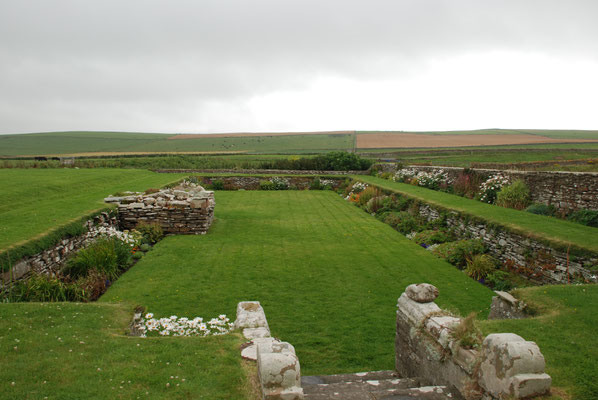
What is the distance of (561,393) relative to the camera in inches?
122

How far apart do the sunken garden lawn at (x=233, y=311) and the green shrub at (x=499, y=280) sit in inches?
12.7

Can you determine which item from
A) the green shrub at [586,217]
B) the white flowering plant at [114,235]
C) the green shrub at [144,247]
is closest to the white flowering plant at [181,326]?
the white flowering plant at [114,235]

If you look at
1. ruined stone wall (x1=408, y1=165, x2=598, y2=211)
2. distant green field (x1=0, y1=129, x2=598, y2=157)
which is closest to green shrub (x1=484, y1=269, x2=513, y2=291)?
ruined stone wall (x1=408, y1=165, x2=598, y2=211)

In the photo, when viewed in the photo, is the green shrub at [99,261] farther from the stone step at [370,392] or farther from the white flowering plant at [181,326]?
the stone step at [370,392]

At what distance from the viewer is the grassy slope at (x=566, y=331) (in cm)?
343

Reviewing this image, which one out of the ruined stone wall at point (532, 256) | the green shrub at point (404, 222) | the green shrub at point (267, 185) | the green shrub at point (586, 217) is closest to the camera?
the ruined stone wall at point (532, 256)

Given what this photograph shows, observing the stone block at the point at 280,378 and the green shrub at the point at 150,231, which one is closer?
the stone block at the point at 280,378

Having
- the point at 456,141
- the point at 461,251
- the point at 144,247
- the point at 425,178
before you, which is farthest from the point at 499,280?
the point at 456,141

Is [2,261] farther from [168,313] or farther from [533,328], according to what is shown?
[533,328]

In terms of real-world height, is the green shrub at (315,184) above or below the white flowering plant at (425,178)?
below

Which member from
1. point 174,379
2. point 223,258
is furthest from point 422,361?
point 223,258

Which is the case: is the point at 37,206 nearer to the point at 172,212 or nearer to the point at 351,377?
the point at 172,212

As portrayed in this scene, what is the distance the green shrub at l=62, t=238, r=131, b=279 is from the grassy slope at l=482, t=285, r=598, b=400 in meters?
7.17

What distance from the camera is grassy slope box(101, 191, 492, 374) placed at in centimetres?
555
